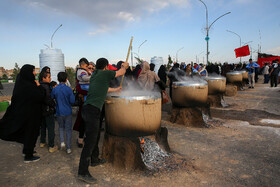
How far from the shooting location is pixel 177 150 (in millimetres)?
4316

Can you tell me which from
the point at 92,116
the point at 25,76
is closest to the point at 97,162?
the point at 92,116

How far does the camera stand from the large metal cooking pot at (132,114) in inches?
133

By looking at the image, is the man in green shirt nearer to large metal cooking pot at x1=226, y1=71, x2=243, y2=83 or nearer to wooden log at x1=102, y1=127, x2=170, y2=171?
wooden log at x1=102, y1=127, x2=170, y2=171

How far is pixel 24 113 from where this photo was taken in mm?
3699

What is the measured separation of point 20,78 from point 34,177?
67.9 inches

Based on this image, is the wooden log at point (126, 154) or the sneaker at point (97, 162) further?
the sneaker at point (97, 162)

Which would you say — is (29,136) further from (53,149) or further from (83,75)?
(83,75)

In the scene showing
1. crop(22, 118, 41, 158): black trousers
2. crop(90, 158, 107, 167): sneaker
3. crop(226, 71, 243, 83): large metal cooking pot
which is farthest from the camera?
crop(226, 71, 243, 83): large metal cooking pot

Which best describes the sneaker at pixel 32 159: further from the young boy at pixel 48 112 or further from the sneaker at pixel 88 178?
the sneaker at pixel 88 178

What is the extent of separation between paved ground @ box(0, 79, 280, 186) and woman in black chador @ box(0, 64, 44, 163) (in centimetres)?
50

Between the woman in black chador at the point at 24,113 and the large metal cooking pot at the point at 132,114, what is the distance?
1.40m

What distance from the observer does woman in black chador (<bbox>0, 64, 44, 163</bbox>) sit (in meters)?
3.67

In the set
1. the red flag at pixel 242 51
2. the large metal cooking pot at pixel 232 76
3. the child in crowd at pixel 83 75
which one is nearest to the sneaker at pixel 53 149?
the child in crowd at pixel 83 75

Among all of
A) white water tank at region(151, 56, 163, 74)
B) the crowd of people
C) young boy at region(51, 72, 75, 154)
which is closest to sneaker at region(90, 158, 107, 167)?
the crowd of people
